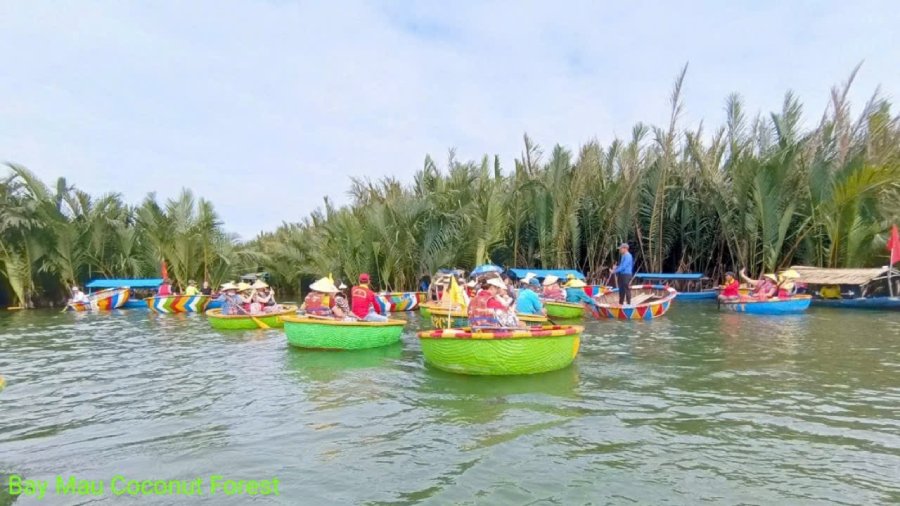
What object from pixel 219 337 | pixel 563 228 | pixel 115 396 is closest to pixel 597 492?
pixel 115 396

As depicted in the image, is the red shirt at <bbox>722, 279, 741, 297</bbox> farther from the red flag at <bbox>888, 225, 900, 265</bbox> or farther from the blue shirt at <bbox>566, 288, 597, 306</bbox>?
the blue shirt at <bbox>566, 288, 597, 306</bbox>

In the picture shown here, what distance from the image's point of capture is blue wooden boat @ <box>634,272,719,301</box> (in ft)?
81.3

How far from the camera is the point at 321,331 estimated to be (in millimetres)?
12750

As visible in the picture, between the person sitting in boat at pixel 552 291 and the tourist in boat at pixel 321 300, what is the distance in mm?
8313

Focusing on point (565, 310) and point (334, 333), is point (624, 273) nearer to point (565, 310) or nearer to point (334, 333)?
point (565, 310)

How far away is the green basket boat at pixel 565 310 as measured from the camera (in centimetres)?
1869

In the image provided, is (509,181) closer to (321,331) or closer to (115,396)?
(321,331)

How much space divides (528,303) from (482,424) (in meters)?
6.00

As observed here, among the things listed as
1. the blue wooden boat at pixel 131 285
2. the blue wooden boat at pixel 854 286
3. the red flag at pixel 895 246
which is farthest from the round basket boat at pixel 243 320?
the red flag at pixel 895 246

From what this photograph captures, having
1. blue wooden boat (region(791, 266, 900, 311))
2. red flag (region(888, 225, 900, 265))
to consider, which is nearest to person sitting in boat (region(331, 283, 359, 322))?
blue wooden boat (region(791, 266, 900, 311))

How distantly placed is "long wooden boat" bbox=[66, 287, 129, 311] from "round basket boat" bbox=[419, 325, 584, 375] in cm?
2290

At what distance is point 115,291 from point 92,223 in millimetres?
5287

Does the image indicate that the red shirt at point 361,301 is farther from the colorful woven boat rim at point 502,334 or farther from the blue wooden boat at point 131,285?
the blue wooden boat at point 131,285

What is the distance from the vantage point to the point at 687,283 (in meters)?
26.9
